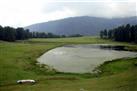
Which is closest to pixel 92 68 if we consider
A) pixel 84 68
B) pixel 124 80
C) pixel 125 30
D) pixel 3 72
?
pixel 84 68

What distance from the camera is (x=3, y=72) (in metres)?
62.1

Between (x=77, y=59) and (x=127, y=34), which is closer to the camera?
(x=77, y=59)

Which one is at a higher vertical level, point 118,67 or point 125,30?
point 125,30

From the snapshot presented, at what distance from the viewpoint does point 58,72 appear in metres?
68.0

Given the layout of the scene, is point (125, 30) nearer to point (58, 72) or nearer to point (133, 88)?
point (58, 72)

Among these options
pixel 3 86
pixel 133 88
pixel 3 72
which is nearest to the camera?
pixel 133 88

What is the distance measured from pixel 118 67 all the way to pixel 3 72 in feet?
107

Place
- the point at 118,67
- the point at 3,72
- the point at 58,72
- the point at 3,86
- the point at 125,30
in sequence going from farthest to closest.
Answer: the point at 125,30
the point at 118,67
the point at 58,72
the point at 3,72
the point at 3,86

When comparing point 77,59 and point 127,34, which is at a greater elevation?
point 127,34

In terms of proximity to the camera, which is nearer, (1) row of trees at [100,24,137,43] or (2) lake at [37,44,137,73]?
(2) lake at [37,44,137,73]

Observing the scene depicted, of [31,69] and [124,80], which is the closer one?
[124,80]

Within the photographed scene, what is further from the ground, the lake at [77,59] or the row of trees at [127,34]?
the row of trees at [127,34]

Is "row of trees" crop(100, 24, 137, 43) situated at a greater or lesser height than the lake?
greater

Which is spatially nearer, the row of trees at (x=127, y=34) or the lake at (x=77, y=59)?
the lake at (x=77, y=59)
